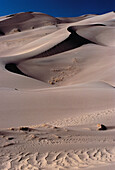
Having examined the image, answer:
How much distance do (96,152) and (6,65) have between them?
10662 mm

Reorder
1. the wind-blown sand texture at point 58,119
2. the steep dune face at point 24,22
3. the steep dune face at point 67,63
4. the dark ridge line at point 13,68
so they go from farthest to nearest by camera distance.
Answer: the steep dune face at point 24,22 → the dark ridge line at point 13,68 → the steep dune face at point 67,63 → the wind-blown sand texture at point 58,119

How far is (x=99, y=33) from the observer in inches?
888

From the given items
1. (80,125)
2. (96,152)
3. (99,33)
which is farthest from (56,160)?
(99,33)

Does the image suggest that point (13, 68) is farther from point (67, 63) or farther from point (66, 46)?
point (66, 46)

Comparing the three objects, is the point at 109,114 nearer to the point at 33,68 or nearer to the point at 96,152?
the point at 96,152

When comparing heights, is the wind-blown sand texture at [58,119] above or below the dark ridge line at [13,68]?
below

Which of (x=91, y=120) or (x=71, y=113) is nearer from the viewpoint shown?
(x=91, y=120)

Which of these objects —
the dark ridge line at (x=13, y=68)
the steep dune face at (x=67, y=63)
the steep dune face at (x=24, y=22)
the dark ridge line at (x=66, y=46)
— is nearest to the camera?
the steep dune face at (x=67, y=63)

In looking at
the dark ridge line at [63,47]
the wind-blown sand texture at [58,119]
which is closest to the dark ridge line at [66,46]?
the dark ridge line at [63,47]

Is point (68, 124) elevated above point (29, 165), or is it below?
above

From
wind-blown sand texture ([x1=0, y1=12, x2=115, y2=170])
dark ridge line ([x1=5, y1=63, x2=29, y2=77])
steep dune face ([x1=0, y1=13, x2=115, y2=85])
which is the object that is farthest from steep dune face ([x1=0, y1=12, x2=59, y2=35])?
wind-blown sand texture ([x1=0, y1=12, x2=115, y2=170])

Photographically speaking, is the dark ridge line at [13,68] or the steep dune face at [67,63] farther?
the dark ridge line at [13,68]

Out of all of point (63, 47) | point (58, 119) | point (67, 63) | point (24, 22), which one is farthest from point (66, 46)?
point (24, 22)

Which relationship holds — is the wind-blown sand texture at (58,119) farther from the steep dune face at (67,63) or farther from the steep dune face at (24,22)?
the steep dune face at (24,22)
